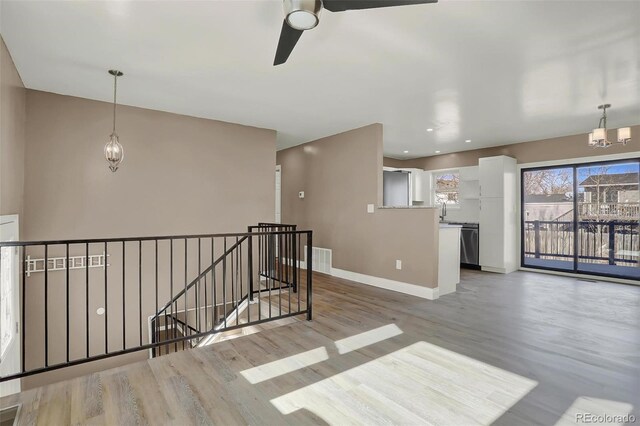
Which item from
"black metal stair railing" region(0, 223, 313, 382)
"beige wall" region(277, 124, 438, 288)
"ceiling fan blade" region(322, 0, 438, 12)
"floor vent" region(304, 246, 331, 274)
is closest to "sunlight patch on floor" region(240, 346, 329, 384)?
"black metal stair railing" region(0, 223, 313, 382)

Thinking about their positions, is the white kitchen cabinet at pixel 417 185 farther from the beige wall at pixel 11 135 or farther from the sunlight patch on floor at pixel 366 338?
the beige wall at pixel 11 135

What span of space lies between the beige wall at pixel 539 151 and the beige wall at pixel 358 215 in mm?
3232

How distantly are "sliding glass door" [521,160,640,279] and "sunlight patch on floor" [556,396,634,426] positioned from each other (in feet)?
15.4

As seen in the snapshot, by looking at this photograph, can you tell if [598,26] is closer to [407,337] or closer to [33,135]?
[407,337]

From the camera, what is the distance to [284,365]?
97.5 inches

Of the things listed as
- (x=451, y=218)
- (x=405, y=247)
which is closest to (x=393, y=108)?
(x=405, y=247)

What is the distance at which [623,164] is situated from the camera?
5316mm

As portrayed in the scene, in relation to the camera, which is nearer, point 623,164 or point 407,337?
point 407,337

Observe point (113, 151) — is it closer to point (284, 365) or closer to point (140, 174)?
point (140, 174)

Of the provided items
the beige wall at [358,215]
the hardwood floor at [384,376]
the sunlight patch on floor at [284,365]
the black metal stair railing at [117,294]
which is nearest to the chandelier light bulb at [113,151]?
the black metal stair railing at [117,294]

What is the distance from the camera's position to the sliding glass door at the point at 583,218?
5309 millimetres

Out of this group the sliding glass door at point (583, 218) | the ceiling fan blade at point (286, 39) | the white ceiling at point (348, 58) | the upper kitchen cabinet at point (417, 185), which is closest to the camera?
the ceiling fan blade at point (286, 39)

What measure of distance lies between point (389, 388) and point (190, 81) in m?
3.42

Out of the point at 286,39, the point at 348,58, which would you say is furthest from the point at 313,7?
the point at 348,58
